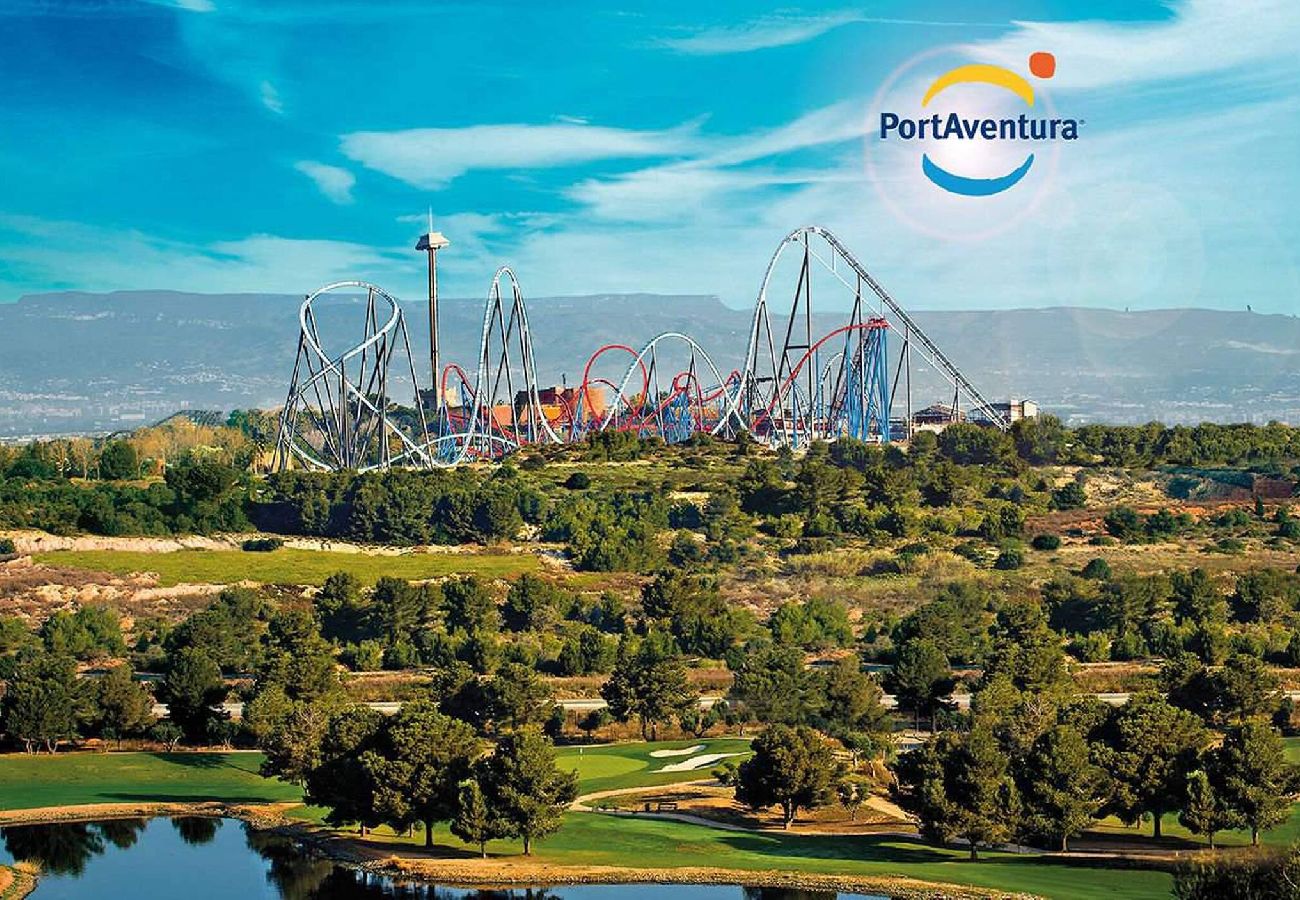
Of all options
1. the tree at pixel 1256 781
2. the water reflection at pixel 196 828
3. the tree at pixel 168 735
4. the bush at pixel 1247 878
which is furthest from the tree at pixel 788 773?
the tree at pixel 168 735

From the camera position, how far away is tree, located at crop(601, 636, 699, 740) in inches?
2382

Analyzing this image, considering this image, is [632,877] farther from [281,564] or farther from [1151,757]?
[281,564]

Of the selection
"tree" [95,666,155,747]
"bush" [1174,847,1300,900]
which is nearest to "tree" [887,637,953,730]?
"tree" [95,666,155,747]

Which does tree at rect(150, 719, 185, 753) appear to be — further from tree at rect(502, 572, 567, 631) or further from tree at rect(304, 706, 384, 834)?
tree at rect(502, 572, 567, 631)

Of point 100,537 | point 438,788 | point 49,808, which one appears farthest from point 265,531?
point 438,788

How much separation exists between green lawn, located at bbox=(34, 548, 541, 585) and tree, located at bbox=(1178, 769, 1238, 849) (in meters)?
49.9

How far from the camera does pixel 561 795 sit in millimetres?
43719

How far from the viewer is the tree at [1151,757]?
43.4m

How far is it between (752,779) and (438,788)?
852 cm

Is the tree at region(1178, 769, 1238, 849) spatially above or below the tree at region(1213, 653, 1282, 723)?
below

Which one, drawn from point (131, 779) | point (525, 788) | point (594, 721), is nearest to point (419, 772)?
point (525, 788)

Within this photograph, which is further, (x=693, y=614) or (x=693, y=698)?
(x=693, y=614)

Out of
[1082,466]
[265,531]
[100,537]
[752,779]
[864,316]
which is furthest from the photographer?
[864,316]

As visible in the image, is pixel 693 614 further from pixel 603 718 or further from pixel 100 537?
pixel 100 537
